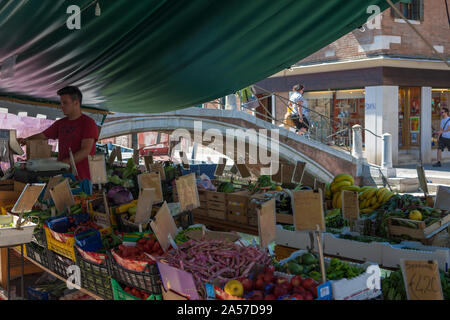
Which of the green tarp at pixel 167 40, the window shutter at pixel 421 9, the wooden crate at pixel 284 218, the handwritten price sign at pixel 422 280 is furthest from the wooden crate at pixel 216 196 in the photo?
the window shutter at pixel 421 9

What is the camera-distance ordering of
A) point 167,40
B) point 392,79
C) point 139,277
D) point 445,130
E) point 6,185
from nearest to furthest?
point 139,277 < point 167,40 < point 6,185 < point 445,130 < point 392,79

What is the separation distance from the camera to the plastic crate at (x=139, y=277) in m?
2.16

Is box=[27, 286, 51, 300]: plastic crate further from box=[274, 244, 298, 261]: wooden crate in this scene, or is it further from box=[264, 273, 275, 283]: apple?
box=[264, 273, 275, 283]: apple

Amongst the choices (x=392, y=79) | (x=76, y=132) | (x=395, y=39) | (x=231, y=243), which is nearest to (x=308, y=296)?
(x=231, y=243)

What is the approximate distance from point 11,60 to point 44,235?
1856 millimetres

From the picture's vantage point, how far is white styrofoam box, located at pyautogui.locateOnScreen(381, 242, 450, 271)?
2.65 meters

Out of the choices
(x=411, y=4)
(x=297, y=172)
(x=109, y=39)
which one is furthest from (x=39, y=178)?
(x=411, y=4)

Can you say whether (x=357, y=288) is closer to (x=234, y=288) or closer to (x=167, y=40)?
(x=234, y=288)

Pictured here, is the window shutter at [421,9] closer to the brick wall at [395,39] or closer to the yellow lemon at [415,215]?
the brick wall at [395,39]

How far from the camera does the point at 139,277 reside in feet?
7.30

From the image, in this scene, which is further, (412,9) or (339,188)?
(412,9)

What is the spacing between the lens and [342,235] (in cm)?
314

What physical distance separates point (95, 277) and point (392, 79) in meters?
13.7

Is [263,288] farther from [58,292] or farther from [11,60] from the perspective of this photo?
[11,60]
